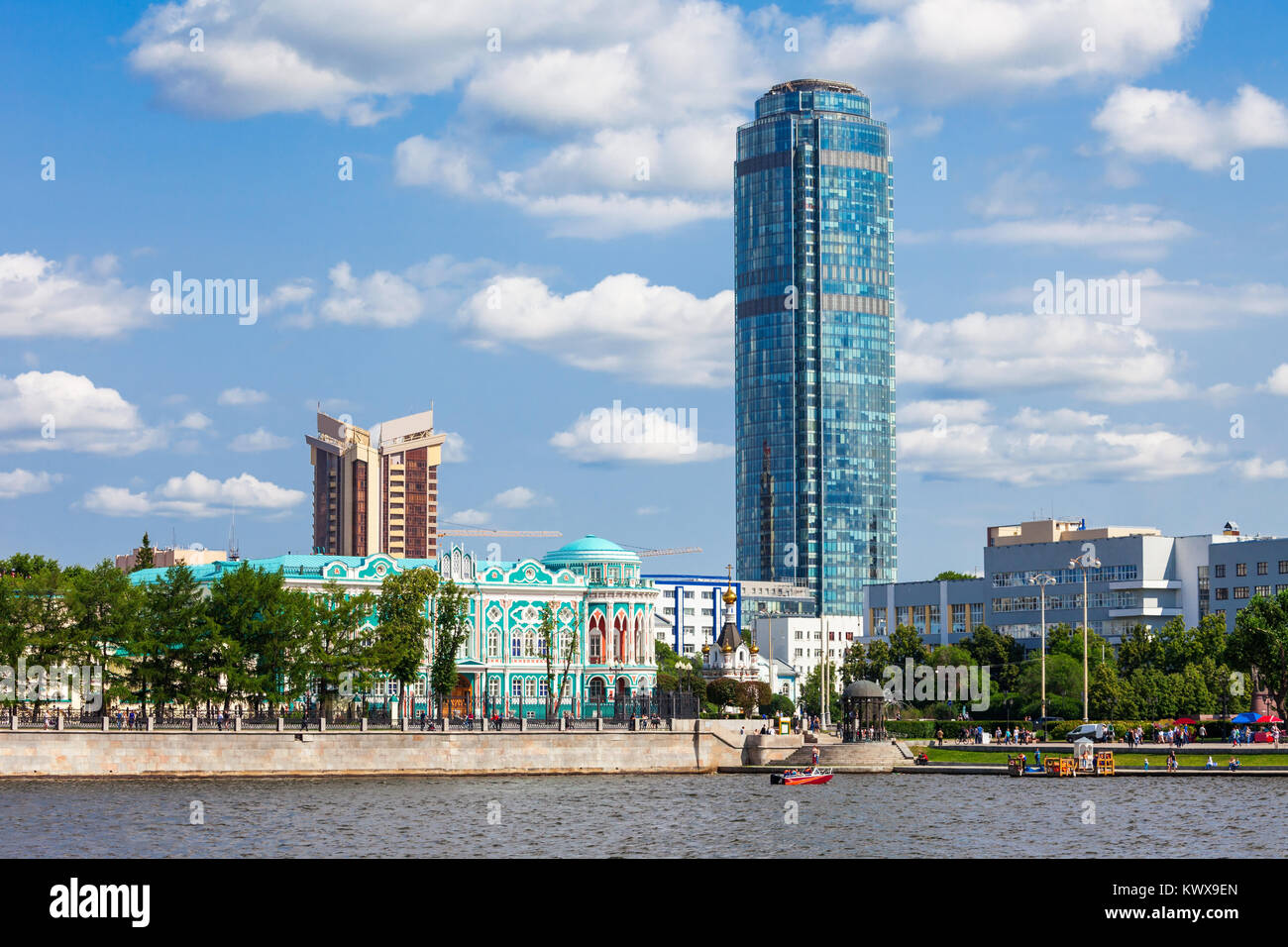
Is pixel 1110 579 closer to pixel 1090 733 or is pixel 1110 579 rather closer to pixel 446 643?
pixel 1090 733

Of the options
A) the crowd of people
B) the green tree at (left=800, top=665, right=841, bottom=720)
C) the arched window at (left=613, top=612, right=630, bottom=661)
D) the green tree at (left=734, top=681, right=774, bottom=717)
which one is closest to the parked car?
the crowd of people

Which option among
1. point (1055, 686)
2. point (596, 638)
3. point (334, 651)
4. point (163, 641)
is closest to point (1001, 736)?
point (1055, 686)

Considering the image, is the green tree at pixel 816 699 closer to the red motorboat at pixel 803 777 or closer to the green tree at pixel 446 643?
the green tree at pixel 446 643

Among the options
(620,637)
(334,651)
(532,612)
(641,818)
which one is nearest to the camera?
(641,818)

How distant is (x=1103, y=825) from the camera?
64.1m

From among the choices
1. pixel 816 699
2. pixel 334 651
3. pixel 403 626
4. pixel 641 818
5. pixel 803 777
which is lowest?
pixel 816 699

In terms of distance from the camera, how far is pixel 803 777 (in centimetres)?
9131

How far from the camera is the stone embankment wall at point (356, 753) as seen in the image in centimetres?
8969

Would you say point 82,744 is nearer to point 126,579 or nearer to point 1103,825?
point 126,579

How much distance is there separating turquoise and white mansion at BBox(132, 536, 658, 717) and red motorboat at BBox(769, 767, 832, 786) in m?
41.4

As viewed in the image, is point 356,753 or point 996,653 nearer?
point 356,753

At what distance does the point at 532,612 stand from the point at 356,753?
5172 centimetres
